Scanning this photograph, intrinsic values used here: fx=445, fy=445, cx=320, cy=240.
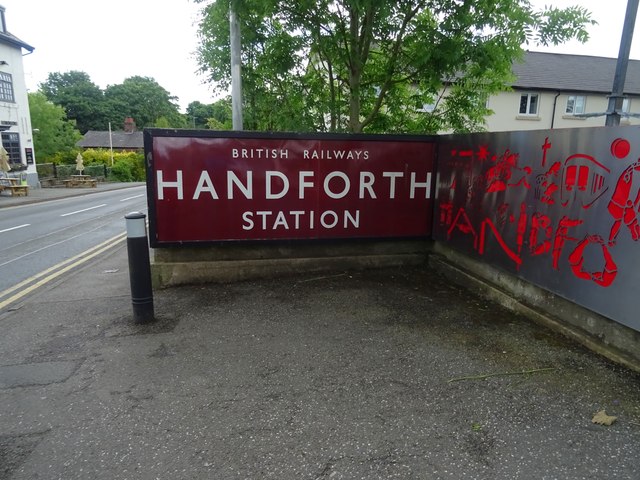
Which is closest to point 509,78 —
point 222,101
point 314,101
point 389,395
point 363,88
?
point 363,88

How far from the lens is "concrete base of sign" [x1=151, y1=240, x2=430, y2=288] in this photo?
5.77 m

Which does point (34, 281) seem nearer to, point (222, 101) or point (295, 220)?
point (295, 220)

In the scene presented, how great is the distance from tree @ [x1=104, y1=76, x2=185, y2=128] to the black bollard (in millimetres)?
87491

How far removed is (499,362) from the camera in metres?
3.69

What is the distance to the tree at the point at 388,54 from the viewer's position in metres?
6.30

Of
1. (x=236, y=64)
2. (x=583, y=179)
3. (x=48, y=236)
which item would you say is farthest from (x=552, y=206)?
(x=48, y=236)

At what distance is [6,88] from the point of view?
2858 cm

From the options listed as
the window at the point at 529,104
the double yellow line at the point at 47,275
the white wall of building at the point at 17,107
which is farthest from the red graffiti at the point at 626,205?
the white wall of building at the point at 17,107

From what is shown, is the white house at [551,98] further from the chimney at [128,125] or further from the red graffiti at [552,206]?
the chimney at [128,125]

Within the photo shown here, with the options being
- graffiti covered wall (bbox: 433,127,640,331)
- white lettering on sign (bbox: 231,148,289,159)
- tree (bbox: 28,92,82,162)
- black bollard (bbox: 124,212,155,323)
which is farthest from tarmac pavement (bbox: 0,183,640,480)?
tree (bbox: 28,92,82,162)

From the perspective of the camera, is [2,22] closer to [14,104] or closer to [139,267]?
[14,104]

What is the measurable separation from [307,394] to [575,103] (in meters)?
32.6

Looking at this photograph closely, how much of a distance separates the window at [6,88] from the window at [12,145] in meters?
2.20

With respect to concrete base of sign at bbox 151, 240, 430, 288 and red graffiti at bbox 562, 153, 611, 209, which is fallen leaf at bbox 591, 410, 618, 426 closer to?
red graffiti at bbox 562, 153, 611, 209
